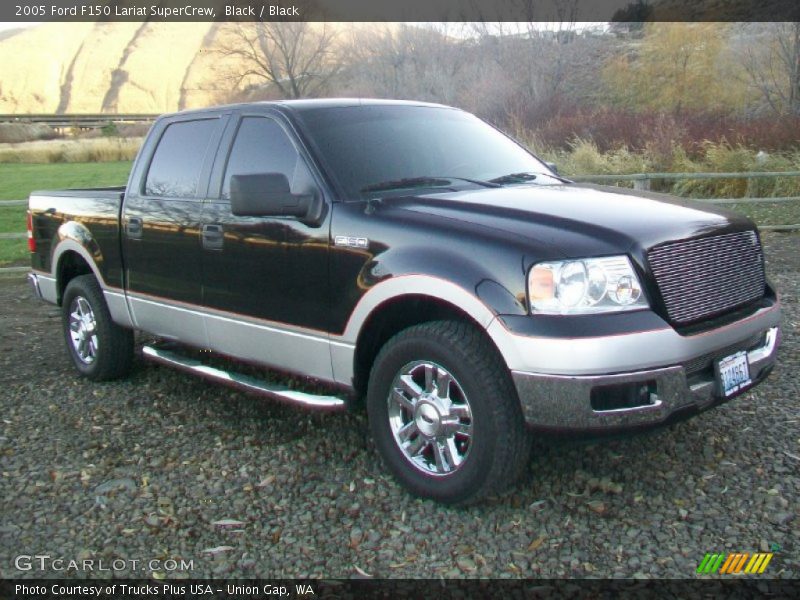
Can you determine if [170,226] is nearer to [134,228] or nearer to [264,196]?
[134,228]

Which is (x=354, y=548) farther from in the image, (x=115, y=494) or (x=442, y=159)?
(x=442, y=159)

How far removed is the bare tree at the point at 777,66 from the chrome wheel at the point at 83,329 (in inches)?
837

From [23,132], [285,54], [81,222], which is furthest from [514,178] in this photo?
[23,132]

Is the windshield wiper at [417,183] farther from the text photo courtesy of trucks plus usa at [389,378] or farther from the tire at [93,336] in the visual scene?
the tire at [93,336]

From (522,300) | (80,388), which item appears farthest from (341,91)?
(522,300)

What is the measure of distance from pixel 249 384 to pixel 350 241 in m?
1.08

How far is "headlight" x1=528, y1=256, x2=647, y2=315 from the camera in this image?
315 cm

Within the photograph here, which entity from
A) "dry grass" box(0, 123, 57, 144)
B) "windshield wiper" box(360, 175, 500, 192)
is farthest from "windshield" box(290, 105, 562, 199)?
"dry grass" box(0, 123, 57, 144)

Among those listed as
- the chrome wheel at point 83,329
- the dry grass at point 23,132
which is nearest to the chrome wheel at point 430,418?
the chrome wheel at point 83,329

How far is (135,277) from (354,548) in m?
2.71

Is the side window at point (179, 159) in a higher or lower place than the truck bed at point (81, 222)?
higher

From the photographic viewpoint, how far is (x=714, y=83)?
31438 millimetres

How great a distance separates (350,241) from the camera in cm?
379

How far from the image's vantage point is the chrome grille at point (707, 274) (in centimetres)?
329
